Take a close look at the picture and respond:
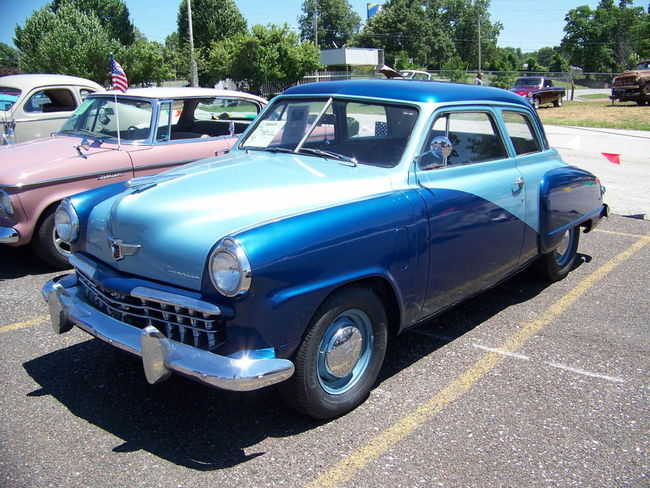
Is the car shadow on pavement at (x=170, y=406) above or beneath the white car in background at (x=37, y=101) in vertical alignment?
beneath

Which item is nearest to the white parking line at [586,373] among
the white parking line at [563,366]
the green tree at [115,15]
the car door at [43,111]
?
the white parking line at [563,366]

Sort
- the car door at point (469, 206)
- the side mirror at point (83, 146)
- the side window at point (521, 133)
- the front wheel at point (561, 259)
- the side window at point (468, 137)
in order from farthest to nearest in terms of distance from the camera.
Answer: the side mirror at point (83, 146) → the front wheel at point (561, 259) → the side window at point (521, 133) → the side window at point (468, 137) → the car door at point (469, 206)

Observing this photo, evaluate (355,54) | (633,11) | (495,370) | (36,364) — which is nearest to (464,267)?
(495,370)

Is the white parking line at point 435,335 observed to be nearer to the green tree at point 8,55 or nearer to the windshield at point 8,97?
the windshield at point 8,97

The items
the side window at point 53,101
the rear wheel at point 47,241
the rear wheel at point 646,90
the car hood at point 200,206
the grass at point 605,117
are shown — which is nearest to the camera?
the car hood at point 200,206

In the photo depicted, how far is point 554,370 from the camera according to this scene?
12.2 feet

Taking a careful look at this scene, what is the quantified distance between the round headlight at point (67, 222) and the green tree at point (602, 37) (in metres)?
77.9

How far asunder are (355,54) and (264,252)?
57079 mm

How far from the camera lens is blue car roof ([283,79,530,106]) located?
3.82m

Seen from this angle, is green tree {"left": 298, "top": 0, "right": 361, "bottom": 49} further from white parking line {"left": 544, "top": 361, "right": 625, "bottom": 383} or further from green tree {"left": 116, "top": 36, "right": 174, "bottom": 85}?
white parking line {"left": 544, "top": 361, "right": 625, "bottom": 383}

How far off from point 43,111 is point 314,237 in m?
8.01

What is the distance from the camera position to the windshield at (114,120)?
6145 millimetres

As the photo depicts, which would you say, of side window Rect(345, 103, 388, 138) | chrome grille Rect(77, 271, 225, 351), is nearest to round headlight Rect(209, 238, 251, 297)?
chrome grille Rect(77, 271, 225, 351)

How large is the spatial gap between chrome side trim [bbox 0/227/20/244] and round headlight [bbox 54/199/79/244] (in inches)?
74.9
